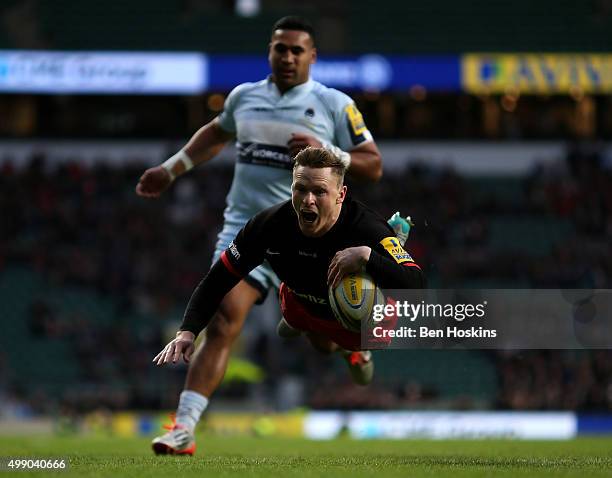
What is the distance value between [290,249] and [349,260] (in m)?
0.66

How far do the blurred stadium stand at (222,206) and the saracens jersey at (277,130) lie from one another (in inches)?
462

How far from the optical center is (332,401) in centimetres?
1861

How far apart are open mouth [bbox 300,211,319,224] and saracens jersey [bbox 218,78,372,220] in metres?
1.46

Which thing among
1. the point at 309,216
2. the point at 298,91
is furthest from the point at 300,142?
the point at 309,216

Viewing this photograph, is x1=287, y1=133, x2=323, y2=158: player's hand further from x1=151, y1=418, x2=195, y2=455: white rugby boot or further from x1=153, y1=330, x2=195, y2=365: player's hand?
x1=151, y1=418, x2=195, y2=455: white rugby boot

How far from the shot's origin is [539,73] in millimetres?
24062

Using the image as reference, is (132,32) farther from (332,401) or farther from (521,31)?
(332,401)

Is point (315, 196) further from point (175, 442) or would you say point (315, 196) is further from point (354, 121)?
point (175, 442)

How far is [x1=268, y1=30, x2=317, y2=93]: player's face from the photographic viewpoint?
22.7ft

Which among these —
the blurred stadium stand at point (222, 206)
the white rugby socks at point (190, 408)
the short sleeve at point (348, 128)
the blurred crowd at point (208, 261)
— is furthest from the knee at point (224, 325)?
the blurred stadium stand at point (222, 206)

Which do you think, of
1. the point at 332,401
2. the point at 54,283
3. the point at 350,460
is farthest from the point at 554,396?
the point at 350,460

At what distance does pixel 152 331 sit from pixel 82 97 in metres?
8.86

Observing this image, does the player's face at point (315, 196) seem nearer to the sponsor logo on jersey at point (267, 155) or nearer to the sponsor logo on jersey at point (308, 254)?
the sponsor logo on jersey at point (308, 254)

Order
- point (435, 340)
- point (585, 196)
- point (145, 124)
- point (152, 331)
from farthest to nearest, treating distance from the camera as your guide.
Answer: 1. point (145, 124)
2. point (585, 196)
3. point (152, 331)
4. point (435, 340)
